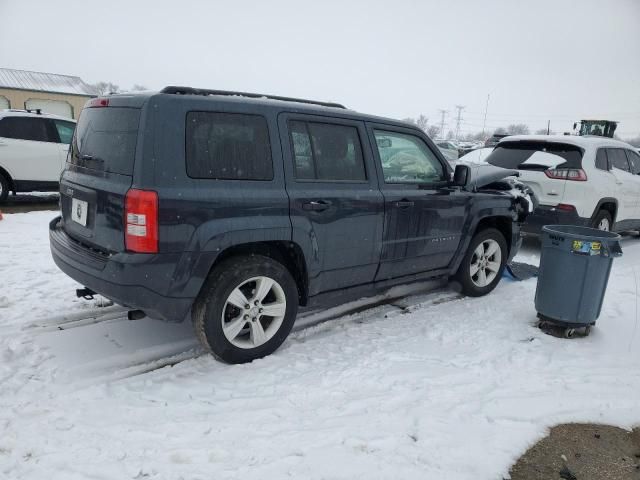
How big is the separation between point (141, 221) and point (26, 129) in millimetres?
8005

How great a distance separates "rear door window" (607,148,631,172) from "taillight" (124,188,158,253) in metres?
7.47

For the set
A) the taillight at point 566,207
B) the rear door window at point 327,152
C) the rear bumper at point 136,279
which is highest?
the rear door window at point 327,152

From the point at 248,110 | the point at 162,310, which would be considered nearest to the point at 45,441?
the point at 162,310

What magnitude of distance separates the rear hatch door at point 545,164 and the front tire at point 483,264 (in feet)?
6.90

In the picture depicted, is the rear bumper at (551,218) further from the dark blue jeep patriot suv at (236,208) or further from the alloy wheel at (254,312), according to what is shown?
the alloy wheel at (254,312)

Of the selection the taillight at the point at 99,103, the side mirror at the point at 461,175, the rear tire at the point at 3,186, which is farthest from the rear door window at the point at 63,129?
the side mirror at the point at 461,175

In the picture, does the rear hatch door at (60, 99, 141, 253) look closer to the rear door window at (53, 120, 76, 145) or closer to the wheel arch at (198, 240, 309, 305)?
the wheel arch at (198, 240, 309, 305)

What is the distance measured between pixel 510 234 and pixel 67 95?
33.1 metres

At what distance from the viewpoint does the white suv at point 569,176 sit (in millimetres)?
7109

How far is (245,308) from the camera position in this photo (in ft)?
11.5

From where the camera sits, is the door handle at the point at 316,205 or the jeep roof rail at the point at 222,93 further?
the door handle at the point at 316,205

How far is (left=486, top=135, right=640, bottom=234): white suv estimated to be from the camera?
23.3ft

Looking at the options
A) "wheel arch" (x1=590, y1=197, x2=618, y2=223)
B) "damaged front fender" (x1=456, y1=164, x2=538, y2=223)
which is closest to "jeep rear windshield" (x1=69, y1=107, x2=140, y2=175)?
"damaged front fender" (x1=456, y1=164, x2=538, y2=223)

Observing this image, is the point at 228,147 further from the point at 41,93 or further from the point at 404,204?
the point at 41,93
